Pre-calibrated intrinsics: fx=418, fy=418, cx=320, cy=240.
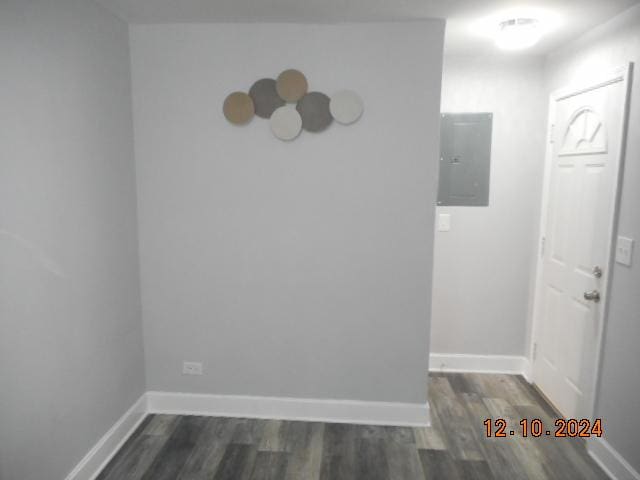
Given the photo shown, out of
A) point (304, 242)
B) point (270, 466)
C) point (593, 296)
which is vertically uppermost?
point (304, 242)

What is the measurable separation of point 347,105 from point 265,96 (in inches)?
18.3

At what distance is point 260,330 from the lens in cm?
256

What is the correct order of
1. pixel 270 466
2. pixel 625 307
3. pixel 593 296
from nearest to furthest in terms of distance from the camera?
pixel 625 307
pixel 270 466
pixel 593 296

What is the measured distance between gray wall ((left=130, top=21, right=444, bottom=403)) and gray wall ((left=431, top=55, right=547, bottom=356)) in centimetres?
78

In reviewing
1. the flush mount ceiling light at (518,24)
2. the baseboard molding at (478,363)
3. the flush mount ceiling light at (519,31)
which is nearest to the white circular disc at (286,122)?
the flush mount ceiling light at (518,24)

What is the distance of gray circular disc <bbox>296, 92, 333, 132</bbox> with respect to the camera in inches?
91.6

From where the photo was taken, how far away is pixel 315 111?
7.66 ft

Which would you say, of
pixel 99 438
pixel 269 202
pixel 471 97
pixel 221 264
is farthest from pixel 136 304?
pixel 471 97

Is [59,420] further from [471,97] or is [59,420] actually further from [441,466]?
[471,97]

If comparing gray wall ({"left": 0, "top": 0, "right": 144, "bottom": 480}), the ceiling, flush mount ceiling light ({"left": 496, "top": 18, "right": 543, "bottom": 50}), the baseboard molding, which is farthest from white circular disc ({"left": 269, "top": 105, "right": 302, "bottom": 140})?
the baseboard molding

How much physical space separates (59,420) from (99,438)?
399 millimetres
